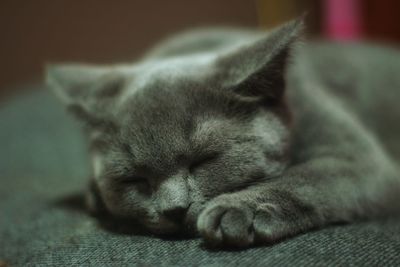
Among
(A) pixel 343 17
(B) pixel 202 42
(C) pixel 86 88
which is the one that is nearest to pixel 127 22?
(A) pixel 343 17

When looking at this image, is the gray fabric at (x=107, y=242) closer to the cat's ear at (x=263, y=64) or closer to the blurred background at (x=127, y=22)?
the cat's ear at (x=263, y=64)

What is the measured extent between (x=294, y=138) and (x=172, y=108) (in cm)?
37

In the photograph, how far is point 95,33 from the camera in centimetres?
286

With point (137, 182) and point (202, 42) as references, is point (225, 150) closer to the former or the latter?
point (137, 182)

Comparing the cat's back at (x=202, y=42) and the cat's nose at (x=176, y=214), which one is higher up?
the cat's back at (x=202, y=42)

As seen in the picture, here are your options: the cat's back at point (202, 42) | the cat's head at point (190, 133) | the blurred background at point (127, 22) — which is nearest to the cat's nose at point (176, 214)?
the cat's head at point (190, 133)

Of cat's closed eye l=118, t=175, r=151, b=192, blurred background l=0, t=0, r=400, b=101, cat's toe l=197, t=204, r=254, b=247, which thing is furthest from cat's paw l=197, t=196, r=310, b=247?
blurred background l=0, t=0, r=400, b=101

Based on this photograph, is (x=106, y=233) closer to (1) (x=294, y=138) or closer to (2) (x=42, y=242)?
(2) (x=42, y=242)

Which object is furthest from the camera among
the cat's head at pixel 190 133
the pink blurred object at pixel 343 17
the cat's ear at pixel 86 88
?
the pink blurred object at pixel 343 17

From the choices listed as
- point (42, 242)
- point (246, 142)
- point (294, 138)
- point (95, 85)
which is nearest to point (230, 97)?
point (246, 142)

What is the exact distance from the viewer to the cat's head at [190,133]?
97cm

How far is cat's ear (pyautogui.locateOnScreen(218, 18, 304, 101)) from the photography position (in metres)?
1.00

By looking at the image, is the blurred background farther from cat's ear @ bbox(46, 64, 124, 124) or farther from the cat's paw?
the cat's paw

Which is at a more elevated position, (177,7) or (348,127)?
(177,7)
